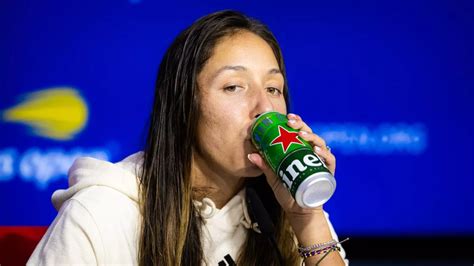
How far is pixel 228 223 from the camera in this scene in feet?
4.24

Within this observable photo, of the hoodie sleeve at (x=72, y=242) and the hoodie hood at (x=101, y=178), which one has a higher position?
the hoodie hood at (x=101, y=178)

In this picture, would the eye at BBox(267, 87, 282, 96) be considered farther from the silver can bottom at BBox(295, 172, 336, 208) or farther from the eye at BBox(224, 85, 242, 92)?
the silver can bottom at BBox(295, 172, 336, 208)

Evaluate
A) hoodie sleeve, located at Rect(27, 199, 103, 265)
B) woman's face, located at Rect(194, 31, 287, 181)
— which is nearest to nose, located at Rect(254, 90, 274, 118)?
woman's face, located at Rect(194, 31, 287, 181)

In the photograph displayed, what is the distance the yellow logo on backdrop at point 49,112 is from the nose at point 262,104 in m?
1.63

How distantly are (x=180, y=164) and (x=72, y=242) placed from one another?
0.88 feet

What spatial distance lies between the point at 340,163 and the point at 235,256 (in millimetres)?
1657

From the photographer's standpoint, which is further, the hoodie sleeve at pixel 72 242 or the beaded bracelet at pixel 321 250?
the beaded bracelet at pixel 321 250

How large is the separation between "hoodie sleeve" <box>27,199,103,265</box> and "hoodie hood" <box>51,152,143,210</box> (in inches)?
2.9

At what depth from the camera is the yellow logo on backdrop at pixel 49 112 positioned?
8.59 feet

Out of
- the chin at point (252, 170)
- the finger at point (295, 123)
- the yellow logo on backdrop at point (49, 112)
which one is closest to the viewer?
the finger at point (295, 123)

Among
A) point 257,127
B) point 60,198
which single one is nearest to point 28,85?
point 60,198

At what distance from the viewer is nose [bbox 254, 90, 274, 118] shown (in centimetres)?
114

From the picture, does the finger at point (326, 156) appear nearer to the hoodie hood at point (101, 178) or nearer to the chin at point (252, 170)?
the chin at point (252, 170)

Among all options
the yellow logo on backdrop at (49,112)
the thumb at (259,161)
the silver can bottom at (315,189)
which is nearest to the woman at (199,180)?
the thumb at (259,161)
